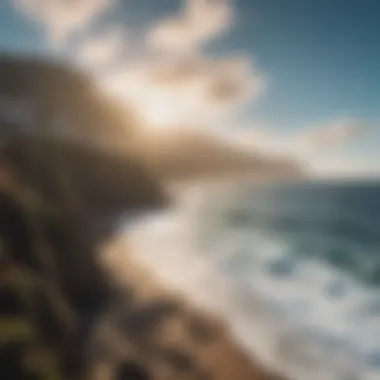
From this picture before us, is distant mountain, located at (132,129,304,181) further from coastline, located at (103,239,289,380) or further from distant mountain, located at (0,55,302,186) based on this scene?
coastline, located at (103,239,289,380)

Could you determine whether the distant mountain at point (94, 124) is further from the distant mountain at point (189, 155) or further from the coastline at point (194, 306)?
the coastline at point (194, 306)

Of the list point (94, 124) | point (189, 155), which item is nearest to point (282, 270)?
point (189, 155)

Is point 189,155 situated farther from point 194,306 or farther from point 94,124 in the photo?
point 194,306

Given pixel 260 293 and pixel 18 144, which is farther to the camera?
pixel 260 293

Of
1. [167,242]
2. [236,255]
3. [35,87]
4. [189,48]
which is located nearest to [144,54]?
[189,48]

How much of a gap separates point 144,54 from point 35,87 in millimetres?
588

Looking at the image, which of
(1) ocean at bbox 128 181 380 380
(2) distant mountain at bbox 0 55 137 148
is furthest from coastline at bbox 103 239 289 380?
(2) distant mountain at bbox 0 55 137 148

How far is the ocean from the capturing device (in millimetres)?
2703

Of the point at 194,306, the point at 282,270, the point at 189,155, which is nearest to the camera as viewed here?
the point at 194,306

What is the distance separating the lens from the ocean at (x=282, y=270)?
2703 millimetres

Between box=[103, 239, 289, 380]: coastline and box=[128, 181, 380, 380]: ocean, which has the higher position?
box=[128, 181, 380, 380]: ocean

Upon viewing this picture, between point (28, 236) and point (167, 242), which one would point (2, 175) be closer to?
point (28, 236)

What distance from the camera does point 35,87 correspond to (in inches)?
106

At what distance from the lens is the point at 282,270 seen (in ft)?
10.5
